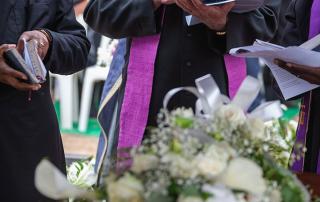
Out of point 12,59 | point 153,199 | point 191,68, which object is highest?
point 153,199

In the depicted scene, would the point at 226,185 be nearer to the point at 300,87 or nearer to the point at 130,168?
the point at 130,168

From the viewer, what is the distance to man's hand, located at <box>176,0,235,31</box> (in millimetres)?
1869

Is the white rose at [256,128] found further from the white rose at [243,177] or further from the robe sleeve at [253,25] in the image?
the robe sleeve at [253,25]

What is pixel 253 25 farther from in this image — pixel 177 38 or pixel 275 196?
pixel 275 196

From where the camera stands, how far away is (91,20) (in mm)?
2146

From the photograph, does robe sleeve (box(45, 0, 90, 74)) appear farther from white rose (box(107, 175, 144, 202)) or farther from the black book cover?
white rose (box(107, 175, 144, 202))

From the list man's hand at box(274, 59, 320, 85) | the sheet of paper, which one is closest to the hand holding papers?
the sheet of paper

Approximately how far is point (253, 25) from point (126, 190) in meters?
1.19

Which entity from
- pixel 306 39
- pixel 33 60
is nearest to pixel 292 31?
pixel 306 39

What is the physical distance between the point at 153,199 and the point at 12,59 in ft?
2.85

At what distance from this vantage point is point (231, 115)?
1.12m

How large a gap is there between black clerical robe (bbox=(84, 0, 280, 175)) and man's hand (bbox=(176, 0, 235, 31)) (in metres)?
0.08

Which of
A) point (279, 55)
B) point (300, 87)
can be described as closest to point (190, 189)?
point (279, 55)

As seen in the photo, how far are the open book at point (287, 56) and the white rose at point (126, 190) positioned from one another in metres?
0.83
